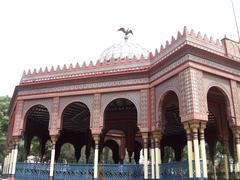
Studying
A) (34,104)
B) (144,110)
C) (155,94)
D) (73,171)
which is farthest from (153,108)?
(34,104)

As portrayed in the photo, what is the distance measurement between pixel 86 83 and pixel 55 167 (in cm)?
463

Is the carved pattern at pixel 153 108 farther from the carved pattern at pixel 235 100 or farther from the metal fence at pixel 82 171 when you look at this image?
the carved pattern at pixel 235 100

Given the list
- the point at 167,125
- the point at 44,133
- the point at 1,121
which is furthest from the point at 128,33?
the point at 1,121

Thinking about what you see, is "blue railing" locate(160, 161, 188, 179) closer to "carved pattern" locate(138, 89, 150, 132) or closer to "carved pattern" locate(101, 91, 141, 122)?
"carved pattern" locate(138, 89, 150, 132)

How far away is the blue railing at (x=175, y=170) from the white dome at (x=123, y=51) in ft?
32.6

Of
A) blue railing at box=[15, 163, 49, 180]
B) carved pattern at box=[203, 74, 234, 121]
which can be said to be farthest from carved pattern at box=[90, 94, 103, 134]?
carved pattern at box=[203, 74, 234, 121]

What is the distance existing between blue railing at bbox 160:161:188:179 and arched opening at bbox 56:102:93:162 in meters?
7.13

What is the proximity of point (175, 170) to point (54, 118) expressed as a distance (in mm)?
6718

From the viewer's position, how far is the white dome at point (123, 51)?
1952 centimetres

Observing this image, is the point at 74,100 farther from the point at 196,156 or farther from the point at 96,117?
the point at 196,156

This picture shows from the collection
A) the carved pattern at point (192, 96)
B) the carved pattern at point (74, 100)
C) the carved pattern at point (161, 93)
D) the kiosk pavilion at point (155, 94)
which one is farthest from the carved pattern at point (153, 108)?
the carved pattern at point (74, 100)

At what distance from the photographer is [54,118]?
539 inches

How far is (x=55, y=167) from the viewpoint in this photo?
13.2 metres

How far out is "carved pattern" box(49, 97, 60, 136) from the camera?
44.0 feet
